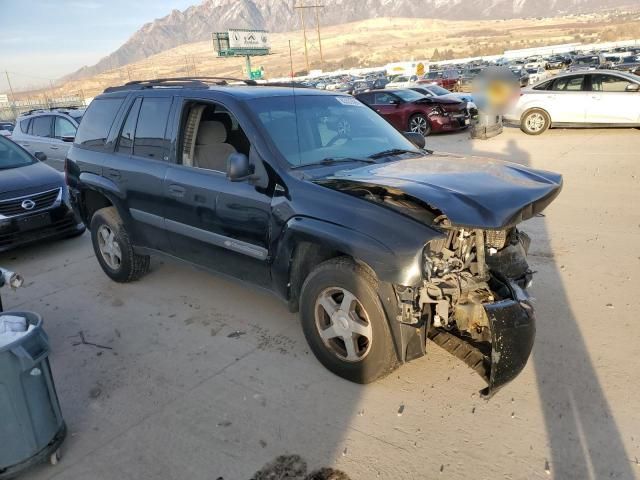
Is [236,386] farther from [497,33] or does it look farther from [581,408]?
[497,33]

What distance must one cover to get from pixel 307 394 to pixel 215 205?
1588 millimetres

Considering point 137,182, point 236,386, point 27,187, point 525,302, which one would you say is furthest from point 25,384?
point 27,187

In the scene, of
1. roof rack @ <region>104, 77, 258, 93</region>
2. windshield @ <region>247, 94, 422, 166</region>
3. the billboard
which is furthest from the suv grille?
the billboard

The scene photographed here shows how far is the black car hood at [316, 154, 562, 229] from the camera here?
9.02 ft

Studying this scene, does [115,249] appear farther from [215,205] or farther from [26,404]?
[26,404]

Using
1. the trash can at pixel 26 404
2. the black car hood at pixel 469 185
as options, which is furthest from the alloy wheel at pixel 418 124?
the trash can at pixel 26 404

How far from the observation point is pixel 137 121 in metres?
4.67

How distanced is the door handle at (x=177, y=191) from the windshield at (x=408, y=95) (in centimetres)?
1247

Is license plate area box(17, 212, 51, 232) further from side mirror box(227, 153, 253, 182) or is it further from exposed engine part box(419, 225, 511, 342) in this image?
exposed engine part box(419, 225, 511, 342)

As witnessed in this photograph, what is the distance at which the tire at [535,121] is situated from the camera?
538 inches

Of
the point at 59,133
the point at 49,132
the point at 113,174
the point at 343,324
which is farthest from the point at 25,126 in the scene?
the point at 343,324

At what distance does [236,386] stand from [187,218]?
149 cm

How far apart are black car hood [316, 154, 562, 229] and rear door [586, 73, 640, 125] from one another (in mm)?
10951

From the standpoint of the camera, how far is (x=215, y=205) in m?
3.87
